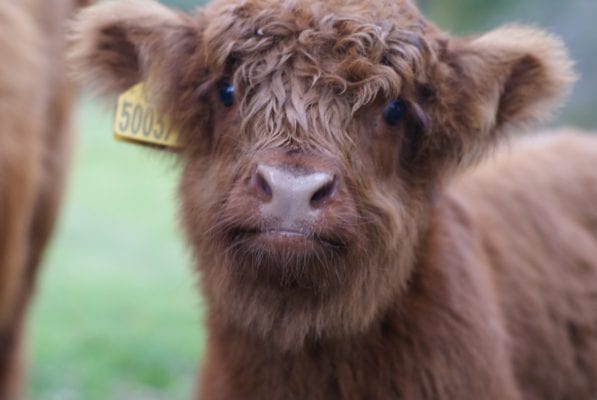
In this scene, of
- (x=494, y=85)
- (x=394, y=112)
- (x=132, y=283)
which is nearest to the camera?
(x=394, y=112)

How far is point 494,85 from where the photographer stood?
391 centimetres

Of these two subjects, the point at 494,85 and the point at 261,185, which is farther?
the point at 494,85

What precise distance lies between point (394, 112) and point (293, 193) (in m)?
0.59

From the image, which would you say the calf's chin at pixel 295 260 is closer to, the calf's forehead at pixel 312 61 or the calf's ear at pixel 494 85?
the calf's forehead at pixel 312 61

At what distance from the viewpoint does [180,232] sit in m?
4.08

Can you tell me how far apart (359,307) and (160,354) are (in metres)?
4.80

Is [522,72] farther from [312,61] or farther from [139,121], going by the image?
[139,121]

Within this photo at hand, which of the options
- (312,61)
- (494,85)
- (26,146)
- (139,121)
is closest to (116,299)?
(26,146)

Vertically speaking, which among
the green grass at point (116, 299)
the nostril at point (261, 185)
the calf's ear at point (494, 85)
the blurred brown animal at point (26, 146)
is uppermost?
the calf's ear at point (494, 85)

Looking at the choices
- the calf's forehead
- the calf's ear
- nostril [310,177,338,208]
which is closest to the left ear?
the calf's ear

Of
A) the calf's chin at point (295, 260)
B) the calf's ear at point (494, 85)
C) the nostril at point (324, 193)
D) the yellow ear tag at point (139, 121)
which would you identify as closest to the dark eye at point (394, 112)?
the calf's ear at point (494, 85)

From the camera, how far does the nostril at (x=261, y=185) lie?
3.38 m

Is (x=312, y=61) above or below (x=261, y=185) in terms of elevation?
above

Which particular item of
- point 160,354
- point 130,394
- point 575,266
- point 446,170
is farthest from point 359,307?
point 160,354
